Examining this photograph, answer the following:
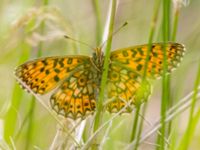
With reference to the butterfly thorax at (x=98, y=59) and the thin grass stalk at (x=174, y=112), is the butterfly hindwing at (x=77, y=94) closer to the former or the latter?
the butterfly thorax at (x=98, y=59)

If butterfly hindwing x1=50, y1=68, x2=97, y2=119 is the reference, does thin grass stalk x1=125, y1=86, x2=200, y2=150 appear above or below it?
below

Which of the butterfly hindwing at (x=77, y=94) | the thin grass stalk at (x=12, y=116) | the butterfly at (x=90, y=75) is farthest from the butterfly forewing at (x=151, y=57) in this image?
the thin grass stalk at (x=12, y=116)

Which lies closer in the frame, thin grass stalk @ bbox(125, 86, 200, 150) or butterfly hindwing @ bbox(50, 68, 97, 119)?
thin grass stalk @ bbox(125, 86, 200, 150)

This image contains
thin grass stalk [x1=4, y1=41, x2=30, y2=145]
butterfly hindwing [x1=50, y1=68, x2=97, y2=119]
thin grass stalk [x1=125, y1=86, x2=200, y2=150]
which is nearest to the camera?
thin grass stalk [x1=125, y1=86, x2=200, y2=150]

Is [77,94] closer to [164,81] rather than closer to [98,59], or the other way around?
[98,59]

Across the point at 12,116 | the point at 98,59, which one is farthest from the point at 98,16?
the point at 12,116

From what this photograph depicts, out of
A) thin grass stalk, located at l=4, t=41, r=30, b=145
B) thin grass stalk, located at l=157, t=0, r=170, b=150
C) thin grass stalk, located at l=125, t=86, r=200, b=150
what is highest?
thin grass stalk, located at l=4, t=41, r=30, b=145

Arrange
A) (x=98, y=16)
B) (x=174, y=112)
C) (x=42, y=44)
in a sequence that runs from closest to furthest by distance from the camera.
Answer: (x=174, y=112) → (x=98, y=16) → (x=42, y=44)

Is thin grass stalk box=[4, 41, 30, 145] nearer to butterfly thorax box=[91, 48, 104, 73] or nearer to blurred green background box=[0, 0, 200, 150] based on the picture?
blurred green background box=[0, 0, 200, 150]

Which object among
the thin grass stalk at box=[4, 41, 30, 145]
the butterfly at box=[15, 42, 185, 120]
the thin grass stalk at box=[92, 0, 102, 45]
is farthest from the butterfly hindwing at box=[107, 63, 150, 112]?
the thin grass stalk at box=[4, 41, 30, 145]
